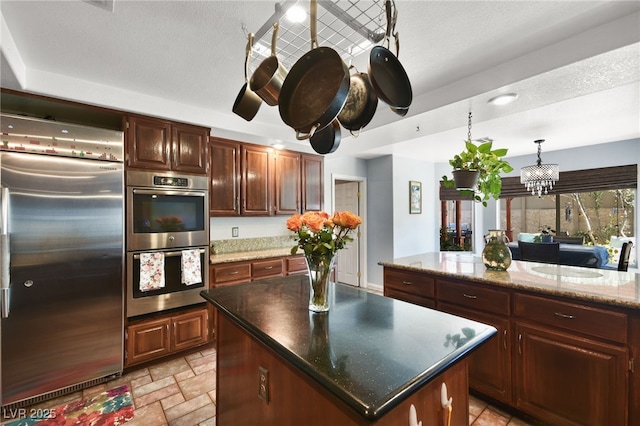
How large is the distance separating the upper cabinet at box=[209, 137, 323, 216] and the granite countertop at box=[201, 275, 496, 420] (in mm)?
1872

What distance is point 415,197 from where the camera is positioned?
5.48 m

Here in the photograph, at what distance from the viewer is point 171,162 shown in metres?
2.80

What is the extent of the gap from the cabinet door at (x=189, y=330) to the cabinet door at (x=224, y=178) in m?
1.10

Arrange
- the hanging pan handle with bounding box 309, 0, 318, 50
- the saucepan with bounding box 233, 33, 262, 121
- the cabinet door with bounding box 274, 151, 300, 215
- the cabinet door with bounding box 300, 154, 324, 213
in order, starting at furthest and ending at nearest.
A: the cabinet door with bounding box 300, 154, 324, 213, the cabinet door with bounding box 274, 151, 300, 215, the saucepan with bounding box 233, 33, 262, 121, the hanging pan handle with bounding box 309, 0, 318, 50

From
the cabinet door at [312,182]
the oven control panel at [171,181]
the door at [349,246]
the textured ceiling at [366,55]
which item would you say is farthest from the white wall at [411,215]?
the oven control panel at [171,181]

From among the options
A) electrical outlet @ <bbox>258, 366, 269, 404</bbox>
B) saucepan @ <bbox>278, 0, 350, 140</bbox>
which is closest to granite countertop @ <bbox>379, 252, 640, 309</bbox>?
electrical outlet @ <bbox>258, 366, 269, 404</bbox>

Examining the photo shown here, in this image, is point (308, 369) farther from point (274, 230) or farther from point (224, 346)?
point (274, 230)

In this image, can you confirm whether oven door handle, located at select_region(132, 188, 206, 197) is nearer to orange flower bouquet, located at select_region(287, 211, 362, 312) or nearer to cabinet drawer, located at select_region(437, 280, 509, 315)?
orange flower bouquet, located at select_region(287, 211, 362, 312)

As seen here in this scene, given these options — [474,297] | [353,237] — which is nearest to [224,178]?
[474,297]

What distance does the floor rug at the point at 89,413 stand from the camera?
1948 mm

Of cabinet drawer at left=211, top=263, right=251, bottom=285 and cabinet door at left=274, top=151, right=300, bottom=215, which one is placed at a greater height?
cabinet door at left=274, top=151, right=300, bottom=215

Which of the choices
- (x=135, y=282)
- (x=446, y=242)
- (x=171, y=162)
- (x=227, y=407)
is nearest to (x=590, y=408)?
(x=227, y=407)

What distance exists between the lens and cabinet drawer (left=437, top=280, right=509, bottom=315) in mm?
1959

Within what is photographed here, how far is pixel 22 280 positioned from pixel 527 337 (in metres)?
3.55
